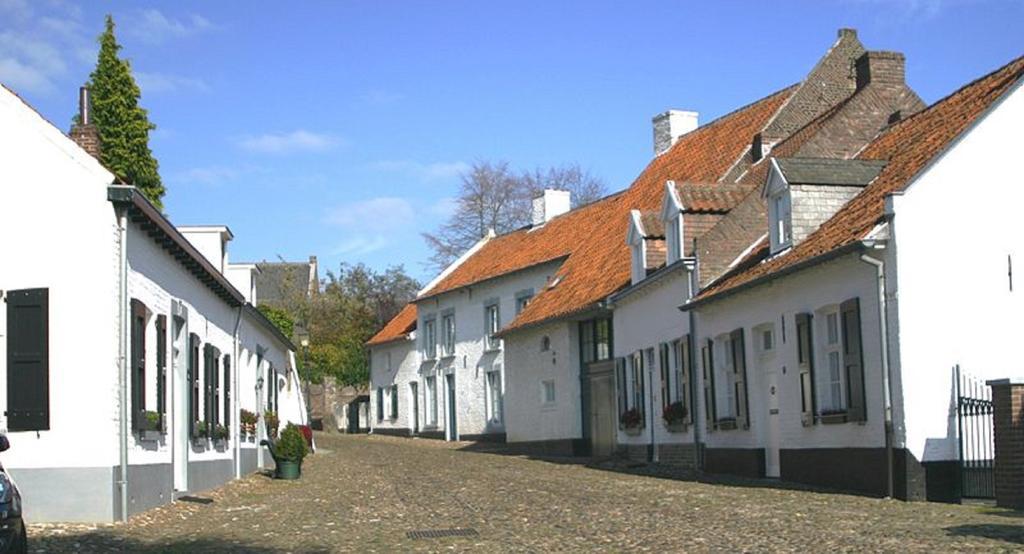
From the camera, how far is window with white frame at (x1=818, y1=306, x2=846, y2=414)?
19.2 meters

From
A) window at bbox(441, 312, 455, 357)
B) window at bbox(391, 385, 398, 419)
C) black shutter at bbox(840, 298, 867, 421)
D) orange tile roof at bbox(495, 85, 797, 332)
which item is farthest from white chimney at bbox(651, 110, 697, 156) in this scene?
black shutter at bbox(840, 298, 867, 421)

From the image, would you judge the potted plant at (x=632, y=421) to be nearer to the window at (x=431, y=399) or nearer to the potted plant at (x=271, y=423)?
the potted plant at (x=271, y=423)

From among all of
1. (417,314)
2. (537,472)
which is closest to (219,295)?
(537,472)

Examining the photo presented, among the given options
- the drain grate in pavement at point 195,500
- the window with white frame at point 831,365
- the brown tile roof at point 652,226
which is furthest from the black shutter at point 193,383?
the brown tile roof at point 652,226

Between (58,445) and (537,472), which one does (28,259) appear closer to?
Answer: (58,445)

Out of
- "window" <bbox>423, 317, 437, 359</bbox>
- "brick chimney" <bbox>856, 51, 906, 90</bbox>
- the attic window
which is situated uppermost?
"brick chimney" <bbox>856, 51, 906, 90</bbox>

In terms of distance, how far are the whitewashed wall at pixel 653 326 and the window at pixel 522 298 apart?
10.5 metres

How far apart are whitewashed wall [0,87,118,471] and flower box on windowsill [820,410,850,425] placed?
1028 centimetres

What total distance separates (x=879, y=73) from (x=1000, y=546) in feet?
56.9

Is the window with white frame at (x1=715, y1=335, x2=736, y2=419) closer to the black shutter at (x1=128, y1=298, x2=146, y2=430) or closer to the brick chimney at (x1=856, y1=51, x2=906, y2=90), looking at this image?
the brick chimney at (x1=856, y1=51, x2=906, y2=90)

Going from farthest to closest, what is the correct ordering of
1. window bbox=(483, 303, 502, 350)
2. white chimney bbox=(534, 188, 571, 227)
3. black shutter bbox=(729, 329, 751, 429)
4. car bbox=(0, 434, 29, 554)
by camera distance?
1. white chimney bbox=(534, 188, 571, 227)
2. window bbox=(483, 303, 502, 350)
3. black shutter bbox=(729, 329, 751, 429)
4. car bbox=(0, 434, 29, 554)

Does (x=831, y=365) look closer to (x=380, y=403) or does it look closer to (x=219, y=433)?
(x=219, y=433)

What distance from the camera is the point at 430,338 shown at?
49.8 metres

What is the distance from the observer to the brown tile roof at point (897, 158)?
60.9 feet
